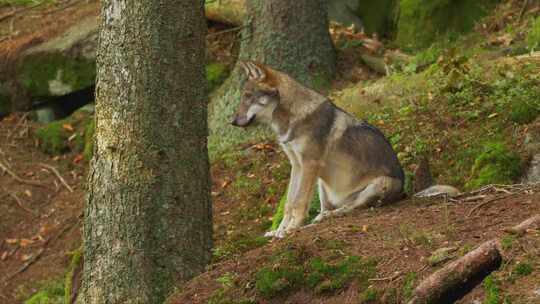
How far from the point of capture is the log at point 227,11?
1496 centimetres

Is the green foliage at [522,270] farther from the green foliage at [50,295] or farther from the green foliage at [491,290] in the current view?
the green foliage at [50,295]

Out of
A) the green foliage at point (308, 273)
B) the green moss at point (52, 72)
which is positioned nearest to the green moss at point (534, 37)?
the green foliage at point (308, 273)

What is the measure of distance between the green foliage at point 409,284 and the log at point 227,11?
29.9 feet

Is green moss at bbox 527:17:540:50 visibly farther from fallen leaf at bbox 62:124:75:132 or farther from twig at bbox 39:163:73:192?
fallen leaf at bbox 62:124:75:132

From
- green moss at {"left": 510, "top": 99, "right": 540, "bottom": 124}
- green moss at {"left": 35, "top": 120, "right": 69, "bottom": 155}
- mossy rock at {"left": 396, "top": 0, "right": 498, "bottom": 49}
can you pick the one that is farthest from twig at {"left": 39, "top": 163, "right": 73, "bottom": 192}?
green moss at {"left": 510, "top": 99, "right": 540, "bottom": 124}

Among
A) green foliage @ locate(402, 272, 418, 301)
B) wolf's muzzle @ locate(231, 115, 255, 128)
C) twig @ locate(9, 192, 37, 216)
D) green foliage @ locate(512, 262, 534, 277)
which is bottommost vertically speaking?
twig @ locate(9, 192, 37, 216)

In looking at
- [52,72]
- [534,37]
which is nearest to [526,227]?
[534,37]

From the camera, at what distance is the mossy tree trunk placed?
42.8 ft

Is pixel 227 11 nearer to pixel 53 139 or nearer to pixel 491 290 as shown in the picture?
pixel 53 139

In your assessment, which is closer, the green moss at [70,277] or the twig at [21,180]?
the green moss at [70,277]

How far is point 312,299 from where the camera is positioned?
22.2 ft

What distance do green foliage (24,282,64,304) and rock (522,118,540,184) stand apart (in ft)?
17.9

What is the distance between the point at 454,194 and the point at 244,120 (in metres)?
2.12

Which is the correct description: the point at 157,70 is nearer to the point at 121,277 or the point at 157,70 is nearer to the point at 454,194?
the point at 121,277
